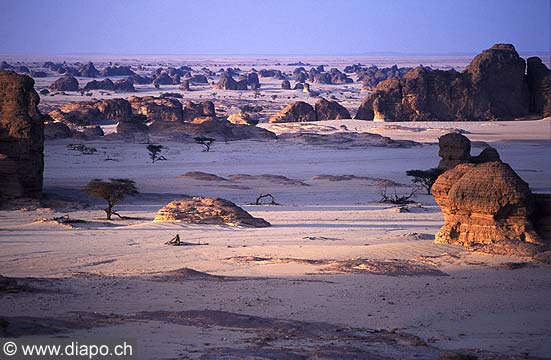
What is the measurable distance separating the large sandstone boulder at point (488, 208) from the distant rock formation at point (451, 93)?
4777 centimetres

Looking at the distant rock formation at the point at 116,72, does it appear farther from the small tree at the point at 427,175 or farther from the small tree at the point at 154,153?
the small tree at the point at 427,175

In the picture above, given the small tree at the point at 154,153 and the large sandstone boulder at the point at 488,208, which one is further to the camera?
the small tree at the point at 154,153

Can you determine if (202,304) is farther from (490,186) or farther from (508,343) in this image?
(490,186)

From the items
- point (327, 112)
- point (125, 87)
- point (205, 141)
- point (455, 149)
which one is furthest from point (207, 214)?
point (125, 87)

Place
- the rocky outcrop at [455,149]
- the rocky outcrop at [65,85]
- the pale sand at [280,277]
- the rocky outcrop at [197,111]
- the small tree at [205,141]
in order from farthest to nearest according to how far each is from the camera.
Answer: the rocky outcrop at [65,85] < the rocky outcrop at [197,111] < the small tree at [205,141] < the rocky outcrop at [455,149] < the pale sand at [280,277]

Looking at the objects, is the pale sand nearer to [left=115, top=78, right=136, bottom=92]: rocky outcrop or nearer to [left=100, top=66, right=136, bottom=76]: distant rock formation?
[left=115, top=78, right=136, bottom=92]: rocky outcrop

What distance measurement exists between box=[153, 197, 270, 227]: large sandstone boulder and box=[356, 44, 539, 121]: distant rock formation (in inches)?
1758

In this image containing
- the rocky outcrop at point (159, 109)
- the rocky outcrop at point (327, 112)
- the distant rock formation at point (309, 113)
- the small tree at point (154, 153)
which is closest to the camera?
the small tree at point (154, 153)

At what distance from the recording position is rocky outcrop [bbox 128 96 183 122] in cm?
5972

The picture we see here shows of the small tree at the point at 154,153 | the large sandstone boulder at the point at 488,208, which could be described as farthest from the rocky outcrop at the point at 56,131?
the large sandstone boulder at the point at 488,208

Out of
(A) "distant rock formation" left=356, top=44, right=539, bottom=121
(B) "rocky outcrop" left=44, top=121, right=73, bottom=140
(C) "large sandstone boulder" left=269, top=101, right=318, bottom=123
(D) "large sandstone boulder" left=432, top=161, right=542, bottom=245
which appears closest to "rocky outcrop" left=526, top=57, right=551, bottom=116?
(A) "distant rock formation" left=356, top=44, right=539, bottom=121

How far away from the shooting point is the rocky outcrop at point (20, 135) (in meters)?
23.3

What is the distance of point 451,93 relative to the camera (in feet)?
209

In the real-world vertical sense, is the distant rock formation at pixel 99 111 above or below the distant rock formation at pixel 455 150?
below
